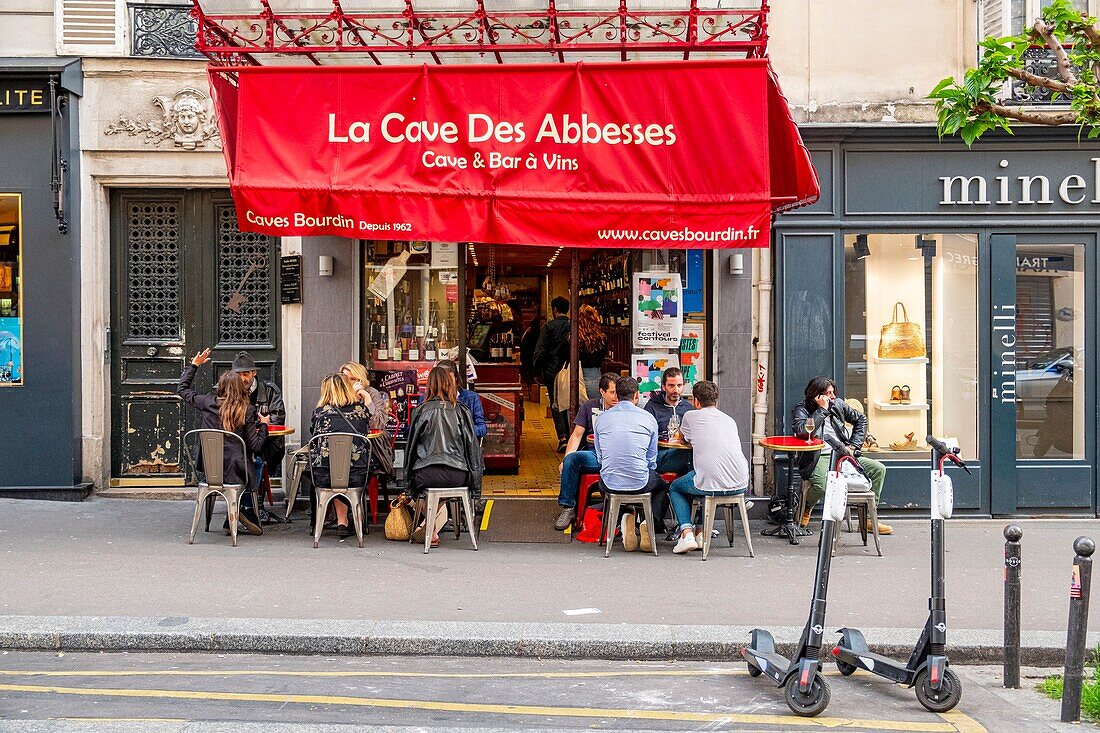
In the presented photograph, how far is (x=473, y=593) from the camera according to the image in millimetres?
7961

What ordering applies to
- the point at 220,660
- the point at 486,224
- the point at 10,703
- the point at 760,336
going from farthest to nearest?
the point at 760,336, the point at 486,224, the point at 220,660, the point at 10,703

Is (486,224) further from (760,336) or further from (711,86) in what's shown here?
(760,336)

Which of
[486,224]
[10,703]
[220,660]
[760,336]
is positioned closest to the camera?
[10,703]

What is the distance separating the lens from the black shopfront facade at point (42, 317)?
448 inches

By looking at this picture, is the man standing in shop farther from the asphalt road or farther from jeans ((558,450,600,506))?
the asphalt road

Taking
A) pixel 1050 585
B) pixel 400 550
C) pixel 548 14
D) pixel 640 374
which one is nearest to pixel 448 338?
pixel 640 374

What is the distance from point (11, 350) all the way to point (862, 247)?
933cm

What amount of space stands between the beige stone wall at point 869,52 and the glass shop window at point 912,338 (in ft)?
4.72

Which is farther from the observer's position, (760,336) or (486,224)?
(760,336)

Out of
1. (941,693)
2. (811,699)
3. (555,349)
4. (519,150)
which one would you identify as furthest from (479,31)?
(941,693)

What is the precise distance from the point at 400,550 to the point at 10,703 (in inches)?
165

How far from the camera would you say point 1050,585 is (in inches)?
331

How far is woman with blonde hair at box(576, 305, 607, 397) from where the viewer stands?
511 inches

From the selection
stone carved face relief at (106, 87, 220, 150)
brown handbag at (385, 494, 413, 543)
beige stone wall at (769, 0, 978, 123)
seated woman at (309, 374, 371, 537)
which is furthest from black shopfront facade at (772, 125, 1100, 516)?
stone carved face relief at (106, 87, 220, 150)
